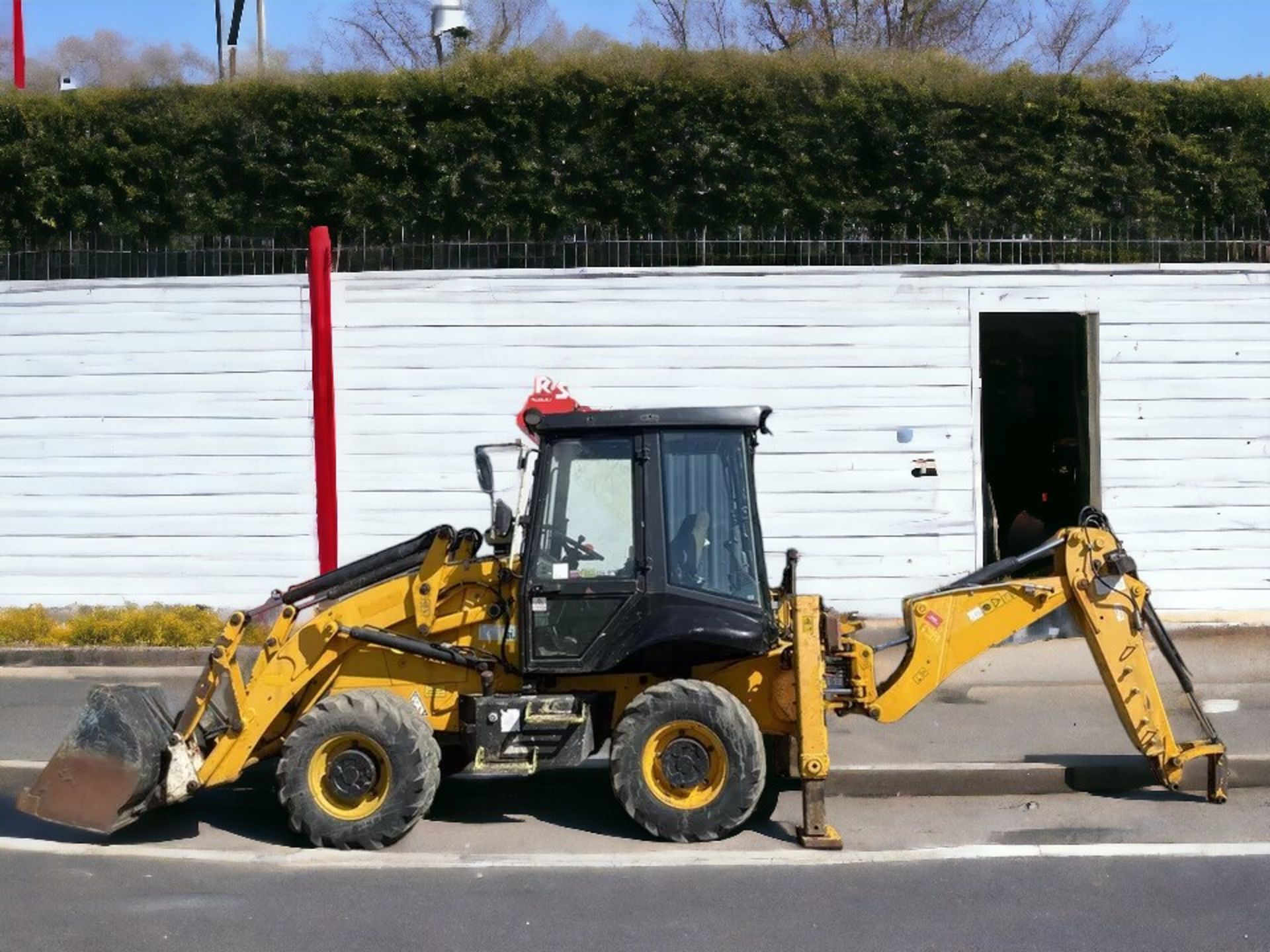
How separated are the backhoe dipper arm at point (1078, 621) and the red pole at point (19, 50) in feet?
→ 37.0

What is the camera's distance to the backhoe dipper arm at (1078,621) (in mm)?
7906

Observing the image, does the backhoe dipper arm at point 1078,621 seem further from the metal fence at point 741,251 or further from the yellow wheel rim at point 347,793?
the metal fence at point 741,251

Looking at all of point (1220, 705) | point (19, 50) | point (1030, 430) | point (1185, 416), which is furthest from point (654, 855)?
point (19, 50)

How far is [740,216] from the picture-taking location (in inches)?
515

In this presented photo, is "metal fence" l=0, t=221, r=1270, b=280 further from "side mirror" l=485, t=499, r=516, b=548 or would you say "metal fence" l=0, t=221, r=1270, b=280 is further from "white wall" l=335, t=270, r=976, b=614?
"side mirror" l=485, t=499, r=516, b=548

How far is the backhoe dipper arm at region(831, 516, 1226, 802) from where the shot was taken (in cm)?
791

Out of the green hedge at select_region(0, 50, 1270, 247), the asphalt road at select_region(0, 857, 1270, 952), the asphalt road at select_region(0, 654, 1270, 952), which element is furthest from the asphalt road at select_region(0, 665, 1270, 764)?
the green hedge at select_region(0, 50, 1270, 247)

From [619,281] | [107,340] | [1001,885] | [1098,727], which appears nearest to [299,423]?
[107,340]

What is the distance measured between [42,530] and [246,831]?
253 inches

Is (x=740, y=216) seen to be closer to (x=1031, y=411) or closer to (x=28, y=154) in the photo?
(x=1031, y=411)

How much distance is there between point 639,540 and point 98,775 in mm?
2823

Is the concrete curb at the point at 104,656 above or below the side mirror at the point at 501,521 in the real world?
below

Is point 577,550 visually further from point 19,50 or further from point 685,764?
point 19,50

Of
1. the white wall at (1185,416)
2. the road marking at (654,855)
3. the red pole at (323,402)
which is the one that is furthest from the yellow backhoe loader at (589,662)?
the red pole at (323,402)
